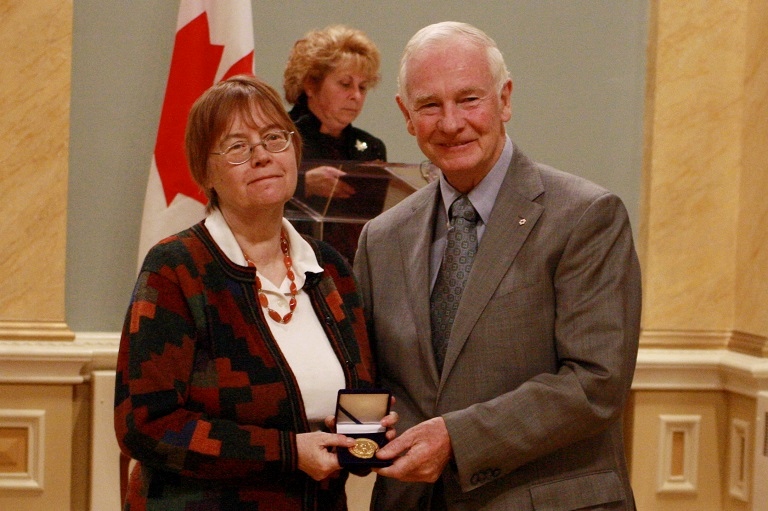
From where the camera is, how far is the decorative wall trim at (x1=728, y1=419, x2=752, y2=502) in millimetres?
4652

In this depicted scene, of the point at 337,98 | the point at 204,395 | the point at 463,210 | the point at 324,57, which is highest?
the point at 324,57

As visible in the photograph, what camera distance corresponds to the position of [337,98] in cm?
458

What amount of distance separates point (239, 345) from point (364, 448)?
35cm

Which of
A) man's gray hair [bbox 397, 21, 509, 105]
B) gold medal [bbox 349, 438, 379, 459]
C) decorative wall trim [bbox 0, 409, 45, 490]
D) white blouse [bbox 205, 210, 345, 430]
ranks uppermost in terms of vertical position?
man's gray hair [bbox 397, 21, 509, 105]

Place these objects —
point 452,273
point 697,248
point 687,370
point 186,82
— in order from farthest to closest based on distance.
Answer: point 697,248
point 687,370
point 186,82
point 452,273

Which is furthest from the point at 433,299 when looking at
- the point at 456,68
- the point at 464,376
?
the point at 456,68

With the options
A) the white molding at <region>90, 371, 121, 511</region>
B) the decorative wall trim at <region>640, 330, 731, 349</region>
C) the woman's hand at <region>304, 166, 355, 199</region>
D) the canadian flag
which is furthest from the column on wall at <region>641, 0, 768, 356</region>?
the white molding at <region>90, 371, 121, 511</region>

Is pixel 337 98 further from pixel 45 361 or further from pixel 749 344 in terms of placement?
pixel 749 344

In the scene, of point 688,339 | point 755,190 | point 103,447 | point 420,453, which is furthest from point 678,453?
point 420,453

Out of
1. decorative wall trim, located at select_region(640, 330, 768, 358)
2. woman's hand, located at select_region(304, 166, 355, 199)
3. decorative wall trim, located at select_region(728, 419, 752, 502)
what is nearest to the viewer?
woman's hand, located at select_region(304, 166, 355, 199)

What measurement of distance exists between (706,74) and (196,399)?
3413 millimetres

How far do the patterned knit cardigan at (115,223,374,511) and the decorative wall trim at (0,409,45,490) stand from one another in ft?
7.81

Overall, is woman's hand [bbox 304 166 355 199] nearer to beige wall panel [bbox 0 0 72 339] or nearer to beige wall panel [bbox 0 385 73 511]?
beige wall panel [bbox 0 0 72 339]

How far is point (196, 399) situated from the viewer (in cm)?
226
